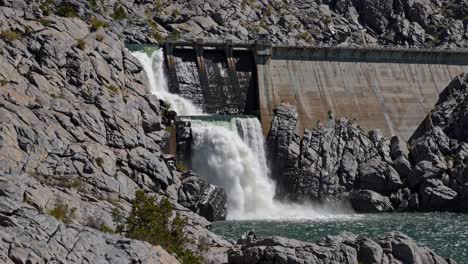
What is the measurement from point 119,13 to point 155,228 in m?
54.9

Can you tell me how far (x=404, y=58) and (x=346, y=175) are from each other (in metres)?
19.4

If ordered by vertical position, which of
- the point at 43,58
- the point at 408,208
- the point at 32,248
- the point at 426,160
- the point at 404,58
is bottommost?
the point at 32,248

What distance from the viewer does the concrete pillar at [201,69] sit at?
75.8 meters

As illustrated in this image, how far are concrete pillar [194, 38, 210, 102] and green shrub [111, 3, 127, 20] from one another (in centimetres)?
1468

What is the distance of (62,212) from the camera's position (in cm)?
3597

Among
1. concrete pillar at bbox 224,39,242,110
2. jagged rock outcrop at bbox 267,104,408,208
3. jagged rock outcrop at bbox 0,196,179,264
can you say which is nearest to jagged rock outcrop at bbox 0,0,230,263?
jagged rock outcrop at bbox 0,196,179,264

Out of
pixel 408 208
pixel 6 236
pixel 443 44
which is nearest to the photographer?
pixel 6 236

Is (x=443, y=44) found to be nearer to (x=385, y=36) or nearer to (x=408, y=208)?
(x=385, y=36)

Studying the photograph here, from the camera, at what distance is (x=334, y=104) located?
80.3 m

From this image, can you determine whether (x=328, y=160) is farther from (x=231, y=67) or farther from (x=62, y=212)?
(x=62, y=212)

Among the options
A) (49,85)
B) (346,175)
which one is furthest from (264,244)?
(346,175)

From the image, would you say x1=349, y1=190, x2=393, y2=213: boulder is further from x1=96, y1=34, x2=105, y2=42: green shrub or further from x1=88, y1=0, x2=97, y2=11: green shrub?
x1=88, y1=0, x2=97, y2=11: green shrub

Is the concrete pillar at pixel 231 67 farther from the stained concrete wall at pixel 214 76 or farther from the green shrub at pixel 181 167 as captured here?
the green shrub at pixel 181 167

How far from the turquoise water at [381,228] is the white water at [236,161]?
4.56 metres
